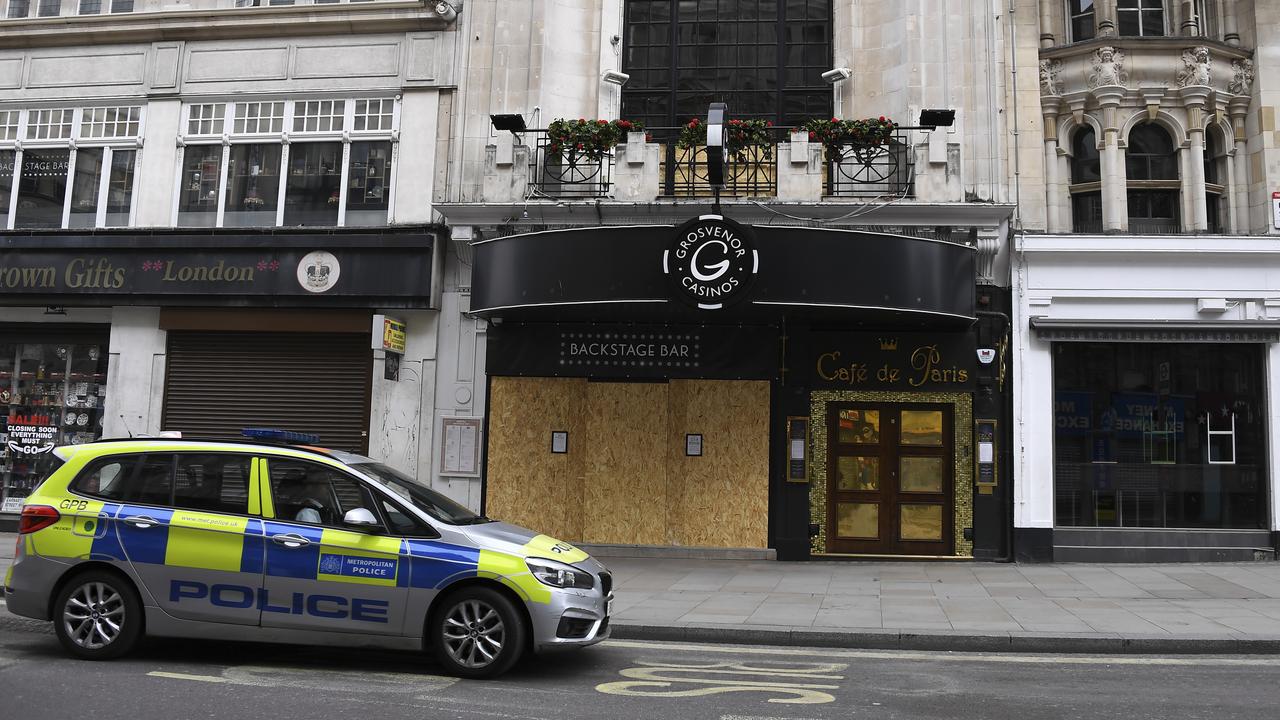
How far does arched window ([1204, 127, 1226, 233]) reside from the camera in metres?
13.7

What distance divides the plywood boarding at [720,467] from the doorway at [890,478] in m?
1.01

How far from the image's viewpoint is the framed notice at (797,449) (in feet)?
44.0

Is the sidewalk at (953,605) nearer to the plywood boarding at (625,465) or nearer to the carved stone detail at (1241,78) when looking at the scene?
the plywood boarding at (625,465)

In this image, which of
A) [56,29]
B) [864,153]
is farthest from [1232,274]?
[56,29]

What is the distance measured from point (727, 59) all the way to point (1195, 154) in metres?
7.10

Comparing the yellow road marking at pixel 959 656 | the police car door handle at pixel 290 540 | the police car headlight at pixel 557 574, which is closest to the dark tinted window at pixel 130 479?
the police car door handle at pixel 290 540

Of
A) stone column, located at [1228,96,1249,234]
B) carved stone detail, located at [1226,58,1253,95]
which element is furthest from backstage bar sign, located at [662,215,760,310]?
carved stone detail, located at [1226,58,1253,95]

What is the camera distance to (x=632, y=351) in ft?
45.1

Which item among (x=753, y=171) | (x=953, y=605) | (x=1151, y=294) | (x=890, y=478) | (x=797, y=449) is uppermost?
(x=753, y=171)

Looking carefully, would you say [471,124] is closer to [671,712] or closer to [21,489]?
[21,489]

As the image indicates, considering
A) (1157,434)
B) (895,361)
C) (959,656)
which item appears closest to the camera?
(959,656)

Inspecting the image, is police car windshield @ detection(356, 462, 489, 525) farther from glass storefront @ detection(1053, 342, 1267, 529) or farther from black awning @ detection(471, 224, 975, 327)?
glass storefront @ detection(1053, 342, 1267, 529)

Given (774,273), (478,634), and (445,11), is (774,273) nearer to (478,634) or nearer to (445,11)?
(478,634)

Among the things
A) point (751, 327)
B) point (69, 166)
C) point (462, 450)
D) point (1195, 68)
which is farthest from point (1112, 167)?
point (69, 166)
